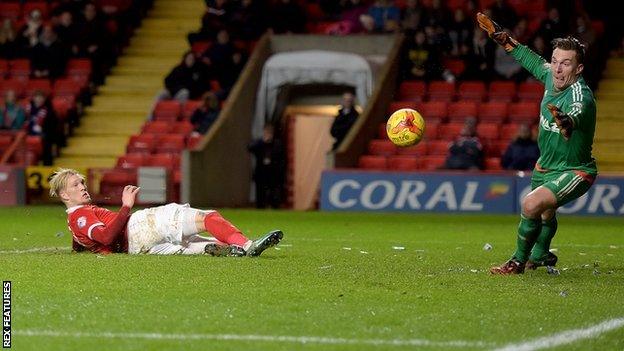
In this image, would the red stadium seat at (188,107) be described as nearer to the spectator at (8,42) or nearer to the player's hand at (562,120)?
the spectator at (8,42)

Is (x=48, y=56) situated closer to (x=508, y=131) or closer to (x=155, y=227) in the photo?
(x=508, y=131)

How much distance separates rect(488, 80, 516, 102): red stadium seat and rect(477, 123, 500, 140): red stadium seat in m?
0.76

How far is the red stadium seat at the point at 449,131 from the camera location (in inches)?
1014

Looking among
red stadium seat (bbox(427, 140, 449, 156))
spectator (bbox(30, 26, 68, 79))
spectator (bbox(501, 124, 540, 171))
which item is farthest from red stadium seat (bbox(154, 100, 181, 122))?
spectator (bbox(501, 124, 540, 171))

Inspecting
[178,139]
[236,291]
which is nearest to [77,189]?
[236,291]

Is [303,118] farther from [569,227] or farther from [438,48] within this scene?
[569,227]

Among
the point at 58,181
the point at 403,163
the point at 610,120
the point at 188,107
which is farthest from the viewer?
the point at 188,107

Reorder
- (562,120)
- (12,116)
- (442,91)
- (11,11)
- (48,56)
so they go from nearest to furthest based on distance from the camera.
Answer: (562,120), (442,91), (12,116), (48,56), (11,11)

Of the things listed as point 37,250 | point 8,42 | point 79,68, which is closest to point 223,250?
point 37,250

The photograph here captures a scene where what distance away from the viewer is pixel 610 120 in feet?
84.7

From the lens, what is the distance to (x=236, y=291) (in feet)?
31.4

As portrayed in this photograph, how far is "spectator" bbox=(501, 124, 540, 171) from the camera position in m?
23.7

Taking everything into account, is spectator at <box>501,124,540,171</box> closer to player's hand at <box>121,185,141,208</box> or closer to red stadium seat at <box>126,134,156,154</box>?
red stadium seat at <box>126,134,156,154</box>

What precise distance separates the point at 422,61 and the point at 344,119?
2.19 m
